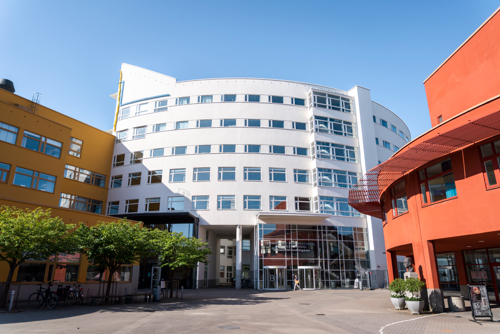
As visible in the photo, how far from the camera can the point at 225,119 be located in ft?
140

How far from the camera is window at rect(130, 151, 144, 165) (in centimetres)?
4334

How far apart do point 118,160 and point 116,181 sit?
2786 millimetres

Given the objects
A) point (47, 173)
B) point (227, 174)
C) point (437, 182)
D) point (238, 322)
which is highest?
point (227, 174)

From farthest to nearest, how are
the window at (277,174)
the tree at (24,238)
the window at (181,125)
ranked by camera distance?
the window at (181,125)
the window at (277,174)
the tree at (24,238)

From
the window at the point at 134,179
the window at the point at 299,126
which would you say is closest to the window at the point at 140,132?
the window at the point at 134,179

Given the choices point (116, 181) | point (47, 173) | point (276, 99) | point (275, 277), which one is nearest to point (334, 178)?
point (276, 99)

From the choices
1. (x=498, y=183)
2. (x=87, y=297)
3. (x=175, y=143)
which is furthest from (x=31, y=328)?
(x=175, y=143)

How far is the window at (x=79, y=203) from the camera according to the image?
125 ft

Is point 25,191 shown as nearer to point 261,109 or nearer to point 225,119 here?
point 225,119

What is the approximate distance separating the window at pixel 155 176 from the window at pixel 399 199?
28.2 metres

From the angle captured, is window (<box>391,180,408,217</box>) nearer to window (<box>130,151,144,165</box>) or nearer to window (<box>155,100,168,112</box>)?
window (<box>130,151,144,165</box>)

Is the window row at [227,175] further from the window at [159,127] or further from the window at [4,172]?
the window at [4,172]

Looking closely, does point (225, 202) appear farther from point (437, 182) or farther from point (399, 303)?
point (437, 182)

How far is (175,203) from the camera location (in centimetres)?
3997
